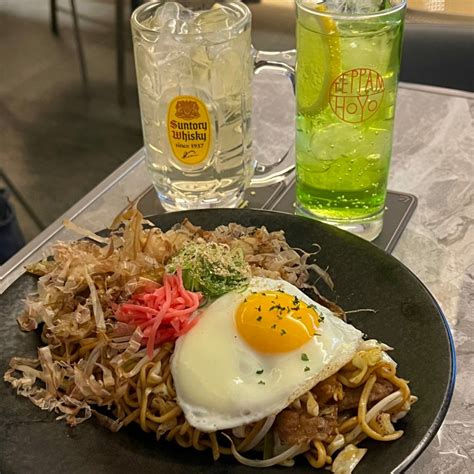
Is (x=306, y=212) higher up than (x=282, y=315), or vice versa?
(x=282, y=315)

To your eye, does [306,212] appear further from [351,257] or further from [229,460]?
[229,460]

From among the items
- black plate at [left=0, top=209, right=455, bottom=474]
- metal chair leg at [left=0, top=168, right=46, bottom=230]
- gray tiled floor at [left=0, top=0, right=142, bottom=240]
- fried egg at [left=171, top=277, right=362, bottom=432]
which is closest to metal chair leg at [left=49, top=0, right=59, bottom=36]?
gray tiled floor at [left=0, top=0, right=142, bottom=240]

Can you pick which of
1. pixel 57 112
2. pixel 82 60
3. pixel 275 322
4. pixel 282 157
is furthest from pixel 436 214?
pixel 82 60

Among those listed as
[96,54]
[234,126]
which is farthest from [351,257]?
[96,54]

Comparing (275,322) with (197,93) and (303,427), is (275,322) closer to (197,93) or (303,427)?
(303,427)

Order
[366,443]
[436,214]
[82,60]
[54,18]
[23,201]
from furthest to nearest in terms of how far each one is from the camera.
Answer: [54,18] → [82,60] → [23,201] → [436,214] → [366,443]

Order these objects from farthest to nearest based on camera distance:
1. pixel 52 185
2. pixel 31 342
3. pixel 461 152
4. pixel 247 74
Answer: pixel 52 185
pixel 461 152
pixel 247 74
pixel 31 342
